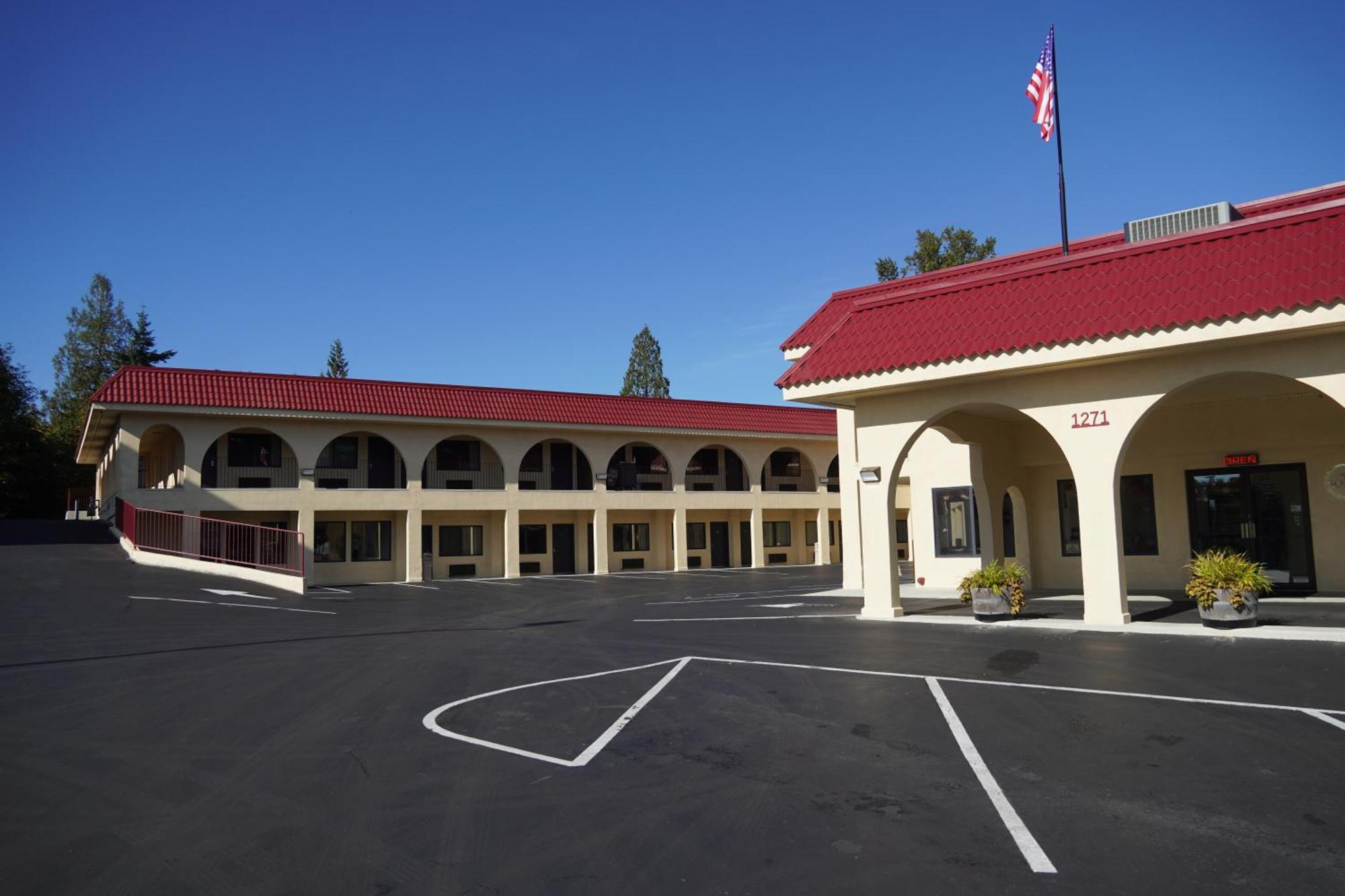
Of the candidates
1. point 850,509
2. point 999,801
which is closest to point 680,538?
point 850,509

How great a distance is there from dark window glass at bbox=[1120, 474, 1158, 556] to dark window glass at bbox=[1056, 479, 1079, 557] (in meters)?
1.14

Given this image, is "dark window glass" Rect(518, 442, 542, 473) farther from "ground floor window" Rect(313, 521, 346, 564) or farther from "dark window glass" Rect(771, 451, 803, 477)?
"dark window glass" Rect(771, 451, 803, 477)

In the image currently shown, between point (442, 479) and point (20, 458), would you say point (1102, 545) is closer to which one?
point (442, 479)

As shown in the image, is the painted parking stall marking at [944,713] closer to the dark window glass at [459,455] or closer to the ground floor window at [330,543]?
the ground floor window at [330,543]

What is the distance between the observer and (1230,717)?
26.3 feet

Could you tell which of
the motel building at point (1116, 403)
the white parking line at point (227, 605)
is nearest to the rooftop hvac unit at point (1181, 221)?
the motel building at point (1116, 403)

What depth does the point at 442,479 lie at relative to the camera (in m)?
37.0

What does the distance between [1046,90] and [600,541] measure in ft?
77.9

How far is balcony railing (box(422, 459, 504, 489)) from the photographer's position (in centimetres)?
3697

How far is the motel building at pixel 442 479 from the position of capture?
29.5 metres

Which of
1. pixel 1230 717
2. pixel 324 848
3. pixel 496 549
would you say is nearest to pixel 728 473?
pixel 496 549

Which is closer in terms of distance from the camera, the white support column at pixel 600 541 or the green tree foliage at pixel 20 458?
the white support column at pixel 600 541

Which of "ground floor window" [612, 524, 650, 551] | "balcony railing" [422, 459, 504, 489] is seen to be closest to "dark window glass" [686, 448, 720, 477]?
"ground floor window" [612, 524, 650, 551]

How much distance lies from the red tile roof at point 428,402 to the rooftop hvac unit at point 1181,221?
21932mm
